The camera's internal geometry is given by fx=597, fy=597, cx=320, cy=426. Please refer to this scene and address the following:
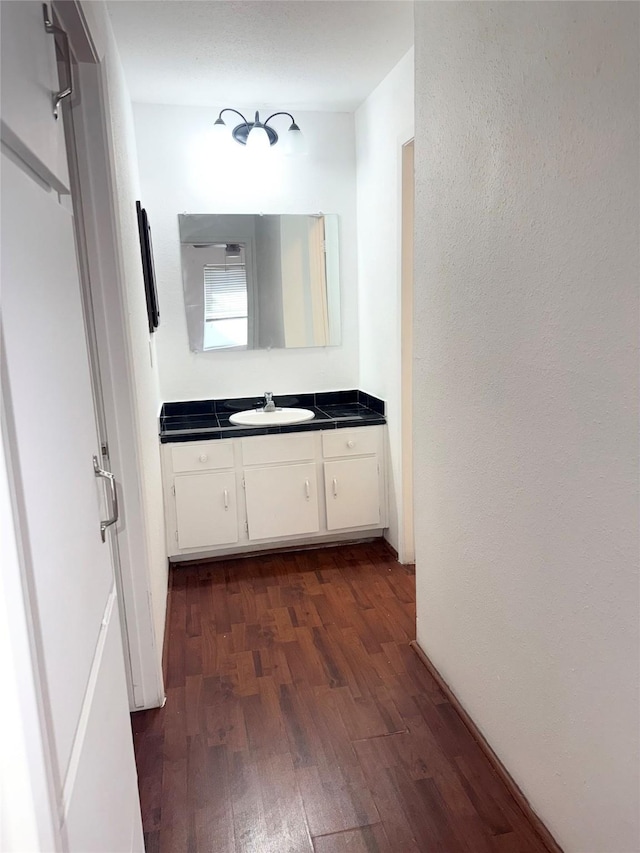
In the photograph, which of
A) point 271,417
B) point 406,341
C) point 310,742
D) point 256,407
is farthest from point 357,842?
point 256,407

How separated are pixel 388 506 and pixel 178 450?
1232 mm

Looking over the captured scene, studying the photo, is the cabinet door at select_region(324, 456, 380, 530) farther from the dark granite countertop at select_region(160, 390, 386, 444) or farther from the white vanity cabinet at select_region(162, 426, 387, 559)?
the dark granite countertop at select_region(160, 390, 386, 444)

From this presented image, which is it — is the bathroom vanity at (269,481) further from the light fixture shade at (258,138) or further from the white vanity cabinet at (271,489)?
the light fixture shade at (258,138)

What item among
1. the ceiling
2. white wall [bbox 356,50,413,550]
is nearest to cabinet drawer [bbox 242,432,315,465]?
white wall [bbox 356,50,413,550]

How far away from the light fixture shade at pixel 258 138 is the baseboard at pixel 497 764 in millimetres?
2644

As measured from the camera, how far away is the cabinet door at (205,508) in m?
3.19

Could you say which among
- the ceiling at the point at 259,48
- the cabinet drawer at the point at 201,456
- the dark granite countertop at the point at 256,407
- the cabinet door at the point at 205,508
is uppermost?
the ceiling at the point at 259,48

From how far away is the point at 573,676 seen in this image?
139cm

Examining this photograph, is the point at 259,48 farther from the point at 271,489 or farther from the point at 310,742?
the point at 310,742

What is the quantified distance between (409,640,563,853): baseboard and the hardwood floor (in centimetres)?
2

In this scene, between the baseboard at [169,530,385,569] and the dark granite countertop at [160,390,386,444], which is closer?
the dark granite countertop at [160,390,386,444]

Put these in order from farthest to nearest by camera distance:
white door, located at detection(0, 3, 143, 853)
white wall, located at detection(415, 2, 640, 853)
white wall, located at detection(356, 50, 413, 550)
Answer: white wall, located at detection(356, 50, 413, 550), white wall, located at detection(415, 2, 640, 853), white door, located at detection(0, 3, 143, 853)

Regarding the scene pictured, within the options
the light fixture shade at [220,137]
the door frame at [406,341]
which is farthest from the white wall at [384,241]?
the light fixture shade at [220,137]

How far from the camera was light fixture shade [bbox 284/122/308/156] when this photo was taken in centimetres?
327
